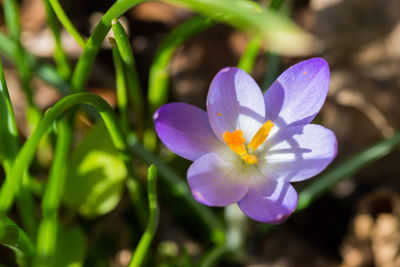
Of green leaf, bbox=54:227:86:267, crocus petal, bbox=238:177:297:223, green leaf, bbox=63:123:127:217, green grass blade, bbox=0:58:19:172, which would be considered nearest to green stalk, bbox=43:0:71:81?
green leaf, bbox=63:123:127:217

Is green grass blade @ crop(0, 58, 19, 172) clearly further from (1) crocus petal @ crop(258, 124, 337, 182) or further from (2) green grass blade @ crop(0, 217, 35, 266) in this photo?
(1) crocus petal @ crop(258, 124, 337, 182)

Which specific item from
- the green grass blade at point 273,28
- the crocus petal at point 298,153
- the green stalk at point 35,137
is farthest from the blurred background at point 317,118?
the green grass blade at point 273,28

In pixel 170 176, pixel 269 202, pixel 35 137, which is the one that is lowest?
pixel 170 176

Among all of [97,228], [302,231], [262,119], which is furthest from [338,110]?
[97,228]

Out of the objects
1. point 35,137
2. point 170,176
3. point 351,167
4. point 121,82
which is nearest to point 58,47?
point 121,82

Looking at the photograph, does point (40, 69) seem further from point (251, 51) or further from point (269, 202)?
point (269, 202)

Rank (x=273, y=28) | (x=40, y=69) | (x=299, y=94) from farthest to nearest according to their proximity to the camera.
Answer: (x=40, y=69) < (x=299, y=94) < (x=273, y=28)
